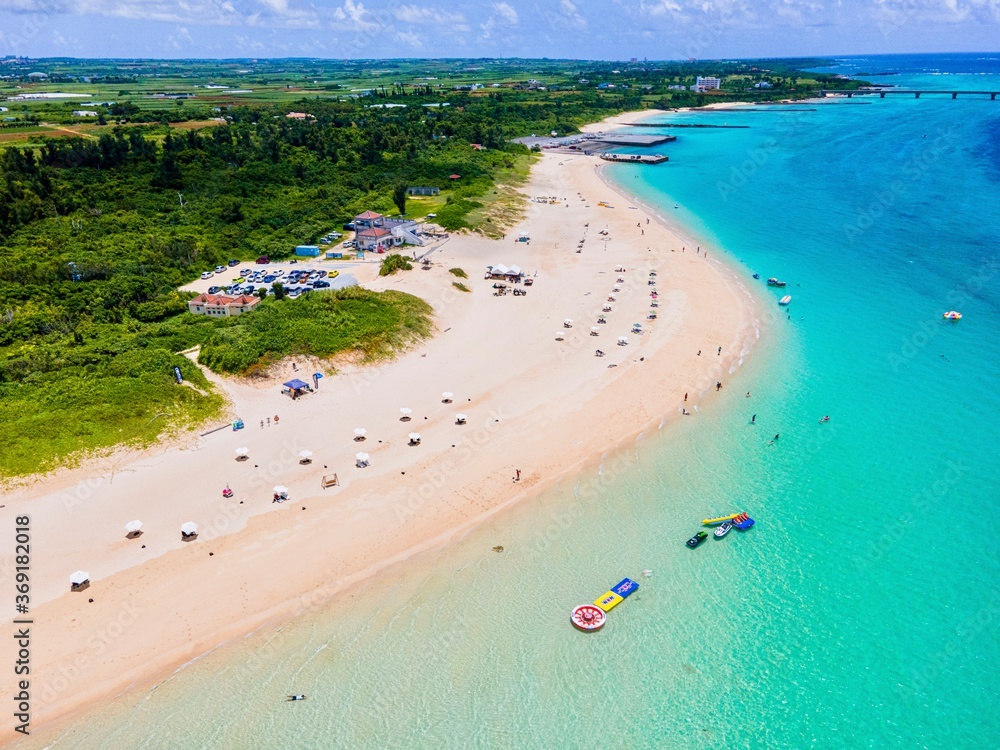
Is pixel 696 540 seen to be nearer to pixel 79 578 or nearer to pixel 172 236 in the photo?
pixel 79 578

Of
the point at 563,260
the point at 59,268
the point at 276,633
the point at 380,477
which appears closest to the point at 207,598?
the point at 276,633

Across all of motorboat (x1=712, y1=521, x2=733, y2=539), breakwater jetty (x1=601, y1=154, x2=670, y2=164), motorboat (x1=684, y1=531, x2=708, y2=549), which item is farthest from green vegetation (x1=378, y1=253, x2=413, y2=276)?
breakwater jetty (x1=601, y1=154, x2=670, y2=164)

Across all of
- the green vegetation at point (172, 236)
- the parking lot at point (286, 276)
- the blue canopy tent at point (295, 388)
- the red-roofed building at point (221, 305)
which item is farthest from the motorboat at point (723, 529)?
the red-roofed building at point (221, 305)

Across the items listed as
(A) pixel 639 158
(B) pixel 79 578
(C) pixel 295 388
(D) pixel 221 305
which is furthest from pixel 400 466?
(A) pixel 639 158

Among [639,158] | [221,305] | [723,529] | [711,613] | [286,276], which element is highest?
[639,158]

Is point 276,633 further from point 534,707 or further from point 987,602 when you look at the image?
point 987,602

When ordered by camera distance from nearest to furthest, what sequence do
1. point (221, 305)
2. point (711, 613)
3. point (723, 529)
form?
point (711, 613) < point (723, 529) < point (221, 305)
